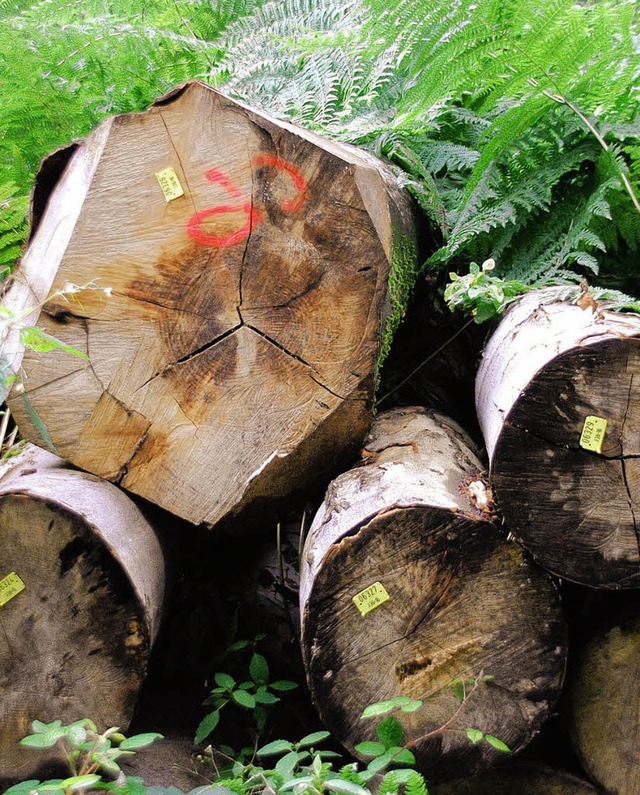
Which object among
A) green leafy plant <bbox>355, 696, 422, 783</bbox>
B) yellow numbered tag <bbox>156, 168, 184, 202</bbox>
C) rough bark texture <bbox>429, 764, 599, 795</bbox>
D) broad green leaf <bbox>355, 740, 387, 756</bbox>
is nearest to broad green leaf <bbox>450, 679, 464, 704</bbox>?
green leafy plant <bbox>355, 696, 422, 783</bbox>

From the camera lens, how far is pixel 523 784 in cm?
183

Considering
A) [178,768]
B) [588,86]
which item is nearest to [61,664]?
[178,768]

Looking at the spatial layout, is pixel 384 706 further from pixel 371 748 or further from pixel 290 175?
pixel 290 175

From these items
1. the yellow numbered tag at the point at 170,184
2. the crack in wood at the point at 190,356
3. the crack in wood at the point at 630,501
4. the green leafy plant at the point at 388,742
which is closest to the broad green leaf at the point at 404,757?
the green leafy plant at the point at 388,742

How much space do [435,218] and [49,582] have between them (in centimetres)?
160

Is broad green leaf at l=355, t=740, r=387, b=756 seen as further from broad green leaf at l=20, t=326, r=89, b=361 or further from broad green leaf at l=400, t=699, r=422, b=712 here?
broad green leaf at l=20, t=326, r=89, b=361

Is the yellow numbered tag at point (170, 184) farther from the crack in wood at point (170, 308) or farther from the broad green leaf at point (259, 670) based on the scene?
the broad green leaf at point (259, 670)

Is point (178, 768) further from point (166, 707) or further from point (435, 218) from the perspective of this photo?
point (435, 218)

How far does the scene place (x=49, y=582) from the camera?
158 centimetres

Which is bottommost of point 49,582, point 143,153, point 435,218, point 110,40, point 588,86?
point 49,582

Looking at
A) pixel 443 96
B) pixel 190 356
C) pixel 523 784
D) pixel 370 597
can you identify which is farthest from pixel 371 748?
pixel 443 96

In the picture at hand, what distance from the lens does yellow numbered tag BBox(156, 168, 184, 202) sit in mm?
1702

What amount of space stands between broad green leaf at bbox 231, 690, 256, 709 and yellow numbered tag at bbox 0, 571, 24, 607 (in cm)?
60

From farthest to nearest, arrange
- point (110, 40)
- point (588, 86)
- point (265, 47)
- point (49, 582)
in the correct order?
point (265, 47) → point (110, 40) → point (588, 86) → point (49, 582)
